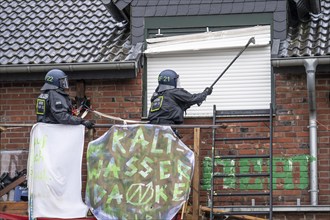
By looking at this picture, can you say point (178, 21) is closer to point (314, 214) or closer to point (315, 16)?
point (315, 16)

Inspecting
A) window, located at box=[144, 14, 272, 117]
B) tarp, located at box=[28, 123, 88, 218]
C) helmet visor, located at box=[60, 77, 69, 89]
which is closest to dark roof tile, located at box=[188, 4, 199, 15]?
window, located at box=[144, 14, 272, 117]

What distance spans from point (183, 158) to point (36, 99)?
2747mm

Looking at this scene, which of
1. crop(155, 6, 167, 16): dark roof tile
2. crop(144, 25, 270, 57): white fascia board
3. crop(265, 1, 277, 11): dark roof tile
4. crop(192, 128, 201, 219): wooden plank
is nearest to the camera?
crop(192, 128, 201, 219): wooden plank

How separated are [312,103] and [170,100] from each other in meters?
1.97

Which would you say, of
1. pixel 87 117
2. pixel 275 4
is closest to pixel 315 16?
pixel 275 4

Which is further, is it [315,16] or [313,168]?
[315,16]

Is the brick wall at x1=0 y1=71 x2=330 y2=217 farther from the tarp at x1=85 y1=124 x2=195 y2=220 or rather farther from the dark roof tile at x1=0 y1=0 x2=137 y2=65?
the tarp at x1=85 y1=124 x2=195 y2=220

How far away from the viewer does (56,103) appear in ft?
43.3

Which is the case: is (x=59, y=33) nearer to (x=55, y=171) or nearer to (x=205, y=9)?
(x=205, y=9)

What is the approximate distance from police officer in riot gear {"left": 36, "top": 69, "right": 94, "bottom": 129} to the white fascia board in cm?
165

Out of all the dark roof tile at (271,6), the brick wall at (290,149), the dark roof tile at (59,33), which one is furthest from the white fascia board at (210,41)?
the brick wall at (290,149)

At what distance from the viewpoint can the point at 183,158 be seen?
42.8 feet

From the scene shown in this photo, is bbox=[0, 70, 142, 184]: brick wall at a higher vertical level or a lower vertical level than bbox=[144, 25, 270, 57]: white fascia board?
lower

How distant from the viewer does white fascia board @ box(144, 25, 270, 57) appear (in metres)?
14.3
